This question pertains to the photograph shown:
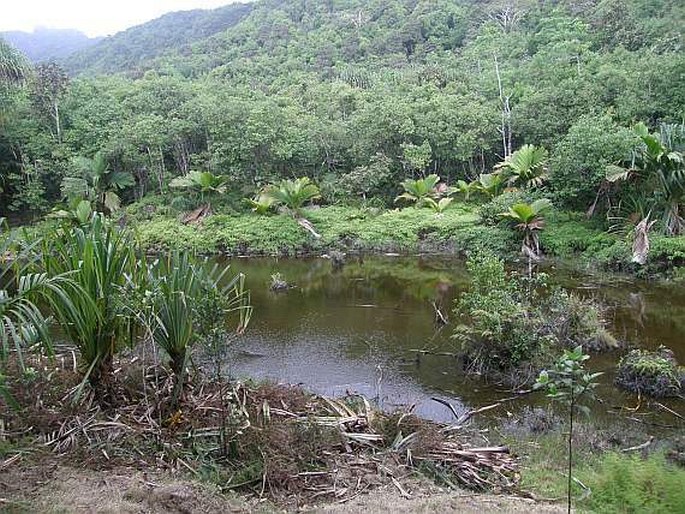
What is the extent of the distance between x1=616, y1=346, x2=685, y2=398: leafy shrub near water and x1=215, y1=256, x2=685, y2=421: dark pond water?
0.75 feet

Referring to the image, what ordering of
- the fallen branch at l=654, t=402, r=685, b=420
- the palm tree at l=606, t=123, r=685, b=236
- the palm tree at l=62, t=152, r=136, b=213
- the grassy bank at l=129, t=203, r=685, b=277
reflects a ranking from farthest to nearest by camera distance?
the palm tree at l=62, t=152, r=136, b=213
the grassy bank at l=129, t=203, r=685, b=277
the palm tree at l=606, t=123, r=685, b=236
the fallen branch at l=654, t=402, r=685, b=420

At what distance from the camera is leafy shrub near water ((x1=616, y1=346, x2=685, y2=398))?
26.0 feet

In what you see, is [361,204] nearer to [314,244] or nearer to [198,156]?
[314,244]

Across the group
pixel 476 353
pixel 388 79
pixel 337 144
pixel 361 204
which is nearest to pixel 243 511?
pixel 476 353

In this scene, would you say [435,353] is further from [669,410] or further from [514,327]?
[669,410]

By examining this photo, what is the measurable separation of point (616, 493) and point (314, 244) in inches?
659

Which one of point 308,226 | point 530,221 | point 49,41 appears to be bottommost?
point 308,226

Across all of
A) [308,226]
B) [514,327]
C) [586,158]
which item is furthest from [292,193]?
[514,327]

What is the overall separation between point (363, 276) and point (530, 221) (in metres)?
4.88

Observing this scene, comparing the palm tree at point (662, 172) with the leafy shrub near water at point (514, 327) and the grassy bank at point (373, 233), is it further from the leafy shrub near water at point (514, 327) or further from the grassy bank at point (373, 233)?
the leafy shrub near water at point (514, 327)

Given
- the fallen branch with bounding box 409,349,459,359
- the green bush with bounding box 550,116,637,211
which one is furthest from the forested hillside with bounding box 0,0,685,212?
the fallen branch with bounding box 409,349,459,359

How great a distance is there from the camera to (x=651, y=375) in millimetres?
8070

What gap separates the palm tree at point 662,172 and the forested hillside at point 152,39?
4505 cm

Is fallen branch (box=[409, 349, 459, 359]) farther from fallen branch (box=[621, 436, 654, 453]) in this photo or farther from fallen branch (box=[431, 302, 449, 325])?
fallen branch (box=[621, 436, 654, 453])
